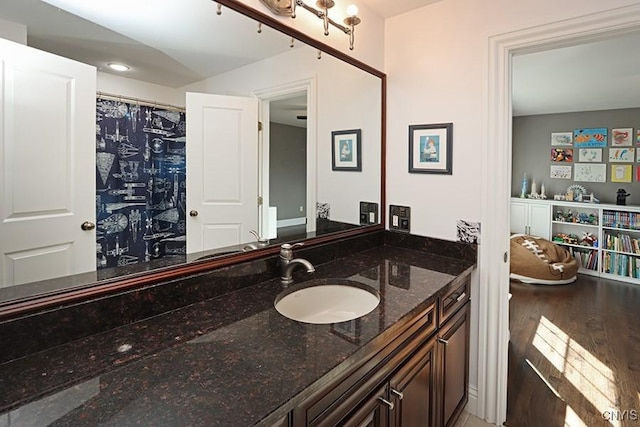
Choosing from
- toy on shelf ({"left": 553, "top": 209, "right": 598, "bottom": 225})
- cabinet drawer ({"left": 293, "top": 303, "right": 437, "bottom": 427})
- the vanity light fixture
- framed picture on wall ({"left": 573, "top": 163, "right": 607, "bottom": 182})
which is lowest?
cabinet drawer ({"left": 293, "top": 303, "right": 437, "bottom": 427})

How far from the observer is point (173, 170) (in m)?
1.23

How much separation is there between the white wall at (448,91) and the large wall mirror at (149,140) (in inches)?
19.7

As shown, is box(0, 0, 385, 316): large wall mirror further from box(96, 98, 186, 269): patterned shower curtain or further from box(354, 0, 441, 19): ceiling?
box(354, 0, 441, 19): ceiling

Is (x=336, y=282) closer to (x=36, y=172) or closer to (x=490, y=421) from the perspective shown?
(x=36, y=172)

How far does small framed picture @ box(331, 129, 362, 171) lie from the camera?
2.08 metres

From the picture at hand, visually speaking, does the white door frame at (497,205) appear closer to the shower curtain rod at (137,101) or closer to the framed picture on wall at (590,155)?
the shower curtain rod at (137,101)

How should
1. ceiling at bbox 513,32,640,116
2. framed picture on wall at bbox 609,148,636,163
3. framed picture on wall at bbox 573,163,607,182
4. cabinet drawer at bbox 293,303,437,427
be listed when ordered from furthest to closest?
framed picture on wall at bbox 573,163,607,182 < framed picture on wall at bbox 609,148,636,163 < ceiling at bbox 513,32,640,116 < cabinet drawer at bbox 293,303,437,427

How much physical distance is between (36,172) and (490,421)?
2.33m

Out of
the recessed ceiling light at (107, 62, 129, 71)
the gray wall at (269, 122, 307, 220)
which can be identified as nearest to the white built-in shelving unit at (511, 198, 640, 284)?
the gray wall at (269, 122, 307, 220)

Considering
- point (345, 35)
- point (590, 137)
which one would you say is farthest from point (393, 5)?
point (590, 137)

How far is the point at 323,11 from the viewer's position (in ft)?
5.64

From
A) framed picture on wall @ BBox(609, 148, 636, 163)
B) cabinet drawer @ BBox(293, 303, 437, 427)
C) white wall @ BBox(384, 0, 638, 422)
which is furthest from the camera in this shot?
framed picture on wall @ BBox(609, 148, 636, 163)

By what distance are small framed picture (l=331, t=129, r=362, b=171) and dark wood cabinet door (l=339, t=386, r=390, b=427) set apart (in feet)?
4.29

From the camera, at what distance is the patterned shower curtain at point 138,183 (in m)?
1.04
